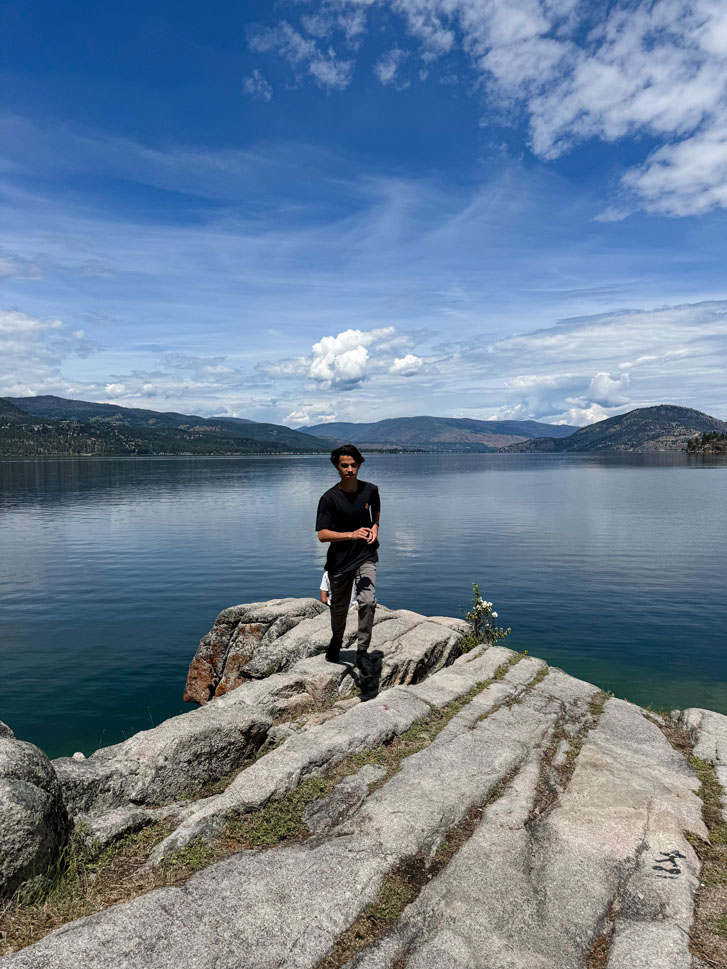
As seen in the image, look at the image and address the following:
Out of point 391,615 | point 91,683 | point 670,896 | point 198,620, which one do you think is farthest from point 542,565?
point 670,896

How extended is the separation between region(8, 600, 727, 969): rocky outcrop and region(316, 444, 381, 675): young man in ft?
6.53

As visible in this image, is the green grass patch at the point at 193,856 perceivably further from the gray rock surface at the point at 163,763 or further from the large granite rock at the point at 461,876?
the gray rock surface at the point at 163,763

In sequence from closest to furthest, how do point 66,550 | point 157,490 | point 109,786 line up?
point 109,786 < point 66,550 < point 157,490

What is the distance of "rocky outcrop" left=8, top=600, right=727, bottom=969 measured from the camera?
5879mm

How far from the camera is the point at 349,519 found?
40.3ft

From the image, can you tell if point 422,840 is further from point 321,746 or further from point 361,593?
point 361,593

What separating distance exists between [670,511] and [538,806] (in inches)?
2985

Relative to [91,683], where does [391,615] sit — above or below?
above

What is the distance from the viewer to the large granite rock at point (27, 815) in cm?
661

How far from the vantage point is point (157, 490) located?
112188 millimetres

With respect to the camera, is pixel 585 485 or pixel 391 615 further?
pixel 585 485

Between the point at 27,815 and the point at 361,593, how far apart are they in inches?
277

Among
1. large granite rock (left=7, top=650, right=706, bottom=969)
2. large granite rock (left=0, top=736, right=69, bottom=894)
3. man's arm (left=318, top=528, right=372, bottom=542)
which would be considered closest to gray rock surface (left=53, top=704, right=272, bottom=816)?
large granite rock (left=0, top=736, right=69, bottom=894)

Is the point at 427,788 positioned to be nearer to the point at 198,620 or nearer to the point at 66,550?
the point at 198,620
